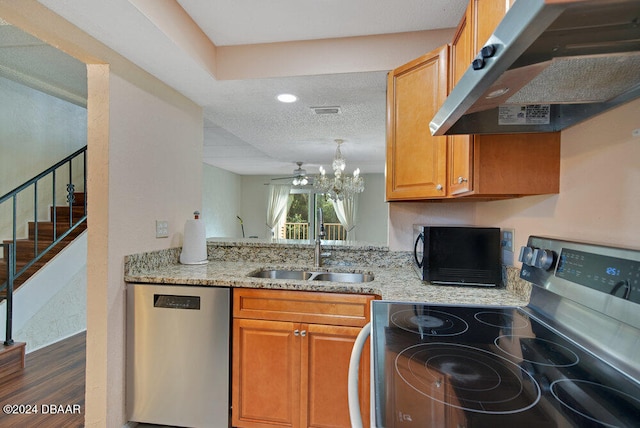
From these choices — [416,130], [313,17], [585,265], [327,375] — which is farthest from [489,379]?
[313,17]

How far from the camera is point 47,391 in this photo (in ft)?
7.00

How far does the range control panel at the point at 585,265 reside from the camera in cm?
77

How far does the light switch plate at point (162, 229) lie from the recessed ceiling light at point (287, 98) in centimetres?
115

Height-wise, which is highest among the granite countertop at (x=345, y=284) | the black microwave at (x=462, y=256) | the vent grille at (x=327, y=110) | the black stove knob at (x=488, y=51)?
the vent grille at (x=327, y=110)

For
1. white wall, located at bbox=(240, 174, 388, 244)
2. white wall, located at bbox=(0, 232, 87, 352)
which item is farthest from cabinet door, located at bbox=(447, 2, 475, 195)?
white wall, located at bbox=(240, 174, 388, 244)

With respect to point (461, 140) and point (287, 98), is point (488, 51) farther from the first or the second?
point (287, 98)

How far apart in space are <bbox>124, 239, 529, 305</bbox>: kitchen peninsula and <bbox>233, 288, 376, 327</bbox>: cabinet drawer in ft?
0.12

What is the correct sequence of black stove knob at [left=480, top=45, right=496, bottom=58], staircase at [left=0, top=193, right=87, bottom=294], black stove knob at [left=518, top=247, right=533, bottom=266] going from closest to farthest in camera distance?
black stove knob at [left=480, top=45, right=496, bottom=58] → black stove knob at [left=518, top=247, right=533, bottom=266] → staircase at [left=0, top=193, right=87, bottom=294]

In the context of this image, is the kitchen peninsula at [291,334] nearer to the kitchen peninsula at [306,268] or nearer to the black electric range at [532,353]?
the kitchen peninsula at [306,268]

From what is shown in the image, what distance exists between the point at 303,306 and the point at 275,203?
6.07 metres

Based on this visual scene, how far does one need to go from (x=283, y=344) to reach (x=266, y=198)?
6188 mm

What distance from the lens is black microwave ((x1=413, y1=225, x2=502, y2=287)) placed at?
1.59 meters

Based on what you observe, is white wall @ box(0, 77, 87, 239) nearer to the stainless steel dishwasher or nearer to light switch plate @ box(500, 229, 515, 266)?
the stainless steel dishwasher

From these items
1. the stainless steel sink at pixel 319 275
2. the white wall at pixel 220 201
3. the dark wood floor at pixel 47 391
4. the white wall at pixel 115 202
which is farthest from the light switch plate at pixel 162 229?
the white wall at pixel 220 201
